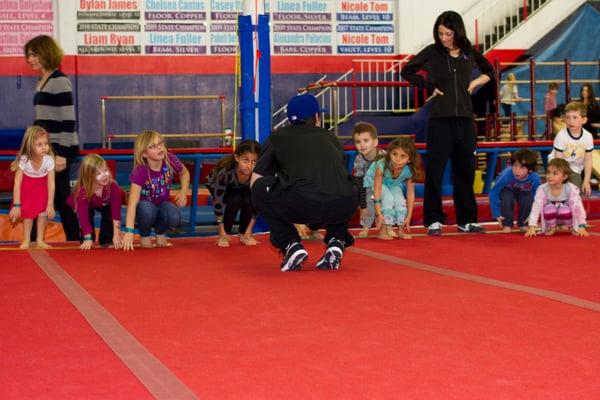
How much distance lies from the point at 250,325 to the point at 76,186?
350 centimetres

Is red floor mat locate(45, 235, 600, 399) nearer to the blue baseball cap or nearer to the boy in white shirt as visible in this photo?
the blue baseball cap

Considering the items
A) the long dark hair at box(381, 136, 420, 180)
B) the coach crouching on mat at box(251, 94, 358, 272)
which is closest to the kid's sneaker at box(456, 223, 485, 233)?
the long dark hair at box(381, 136, 420, 180)

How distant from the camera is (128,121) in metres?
16.7

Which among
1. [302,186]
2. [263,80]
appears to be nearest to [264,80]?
[263,80]

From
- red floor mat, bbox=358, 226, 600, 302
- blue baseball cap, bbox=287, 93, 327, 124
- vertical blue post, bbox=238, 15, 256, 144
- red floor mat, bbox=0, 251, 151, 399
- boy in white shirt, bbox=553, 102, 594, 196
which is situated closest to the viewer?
red floor mat, bbox=0, 251, 151, 399

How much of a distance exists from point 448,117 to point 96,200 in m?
2.68

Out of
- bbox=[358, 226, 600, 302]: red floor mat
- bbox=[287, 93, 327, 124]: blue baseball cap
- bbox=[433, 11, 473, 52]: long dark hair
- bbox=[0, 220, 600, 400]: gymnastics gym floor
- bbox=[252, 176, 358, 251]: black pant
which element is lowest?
bbox=[358, 226, 600, 302]: red floor mat

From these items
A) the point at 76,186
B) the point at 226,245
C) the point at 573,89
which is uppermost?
the point at 573,89

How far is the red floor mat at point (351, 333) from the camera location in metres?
2.59

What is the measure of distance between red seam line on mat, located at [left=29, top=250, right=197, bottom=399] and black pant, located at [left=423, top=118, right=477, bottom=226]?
3.22 m

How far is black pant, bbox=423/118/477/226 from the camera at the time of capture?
23.4 feet

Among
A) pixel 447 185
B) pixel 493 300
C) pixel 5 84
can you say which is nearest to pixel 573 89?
pixel 447 185

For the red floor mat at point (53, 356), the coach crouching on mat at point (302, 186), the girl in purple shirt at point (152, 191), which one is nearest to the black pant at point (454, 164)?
the girl in purple shirt at point (152, 191)

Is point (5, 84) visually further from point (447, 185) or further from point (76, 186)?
point (76, 186)
